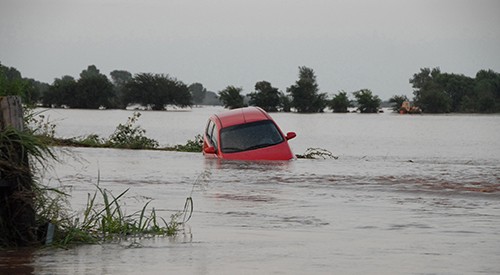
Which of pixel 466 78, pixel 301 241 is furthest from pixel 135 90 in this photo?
pixel 301 241

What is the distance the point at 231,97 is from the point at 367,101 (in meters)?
29.2

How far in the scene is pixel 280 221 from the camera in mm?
13180

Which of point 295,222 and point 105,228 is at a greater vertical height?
point 105,228

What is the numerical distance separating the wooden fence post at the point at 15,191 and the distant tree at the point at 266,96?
9573cm

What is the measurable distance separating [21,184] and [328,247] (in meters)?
3.40

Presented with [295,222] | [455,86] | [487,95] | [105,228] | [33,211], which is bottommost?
[295,222]

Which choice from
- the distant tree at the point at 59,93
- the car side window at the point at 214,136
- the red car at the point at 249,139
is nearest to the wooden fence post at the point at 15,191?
the red car at the point at 249,139

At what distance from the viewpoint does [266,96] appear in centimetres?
11125

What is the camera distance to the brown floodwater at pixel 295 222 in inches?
384

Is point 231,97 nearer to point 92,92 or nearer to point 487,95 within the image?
point 92,92

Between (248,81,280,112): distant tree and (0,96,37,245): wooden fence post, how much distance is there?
314 feet

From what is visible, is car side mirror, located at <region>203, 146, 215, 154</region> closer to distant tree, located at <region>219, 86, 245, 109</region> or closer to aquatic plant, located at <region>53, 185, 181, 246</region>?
aquatic plant, located at <region>53, 185, 181, 246</region>

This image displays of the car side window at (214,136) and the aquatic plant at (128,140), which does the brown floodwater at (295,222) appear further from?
the aquatic plant at (128,140)

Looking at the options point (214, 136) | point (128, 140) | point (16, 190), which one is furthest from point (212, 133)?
point (16, 190)
